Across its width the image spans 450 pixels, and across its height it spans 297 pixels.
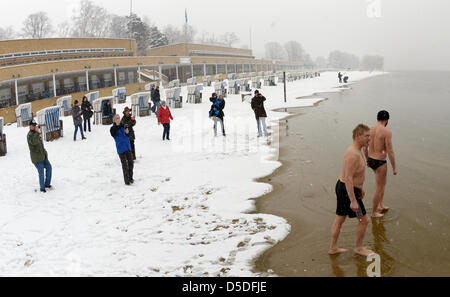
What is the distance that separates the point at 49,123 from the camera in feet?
46.1

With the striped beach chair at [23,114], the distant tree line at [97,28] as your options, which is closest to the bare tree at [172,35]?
the distant tree line at [97,28]

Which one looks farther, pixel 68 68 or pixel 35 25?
pixel 35 25

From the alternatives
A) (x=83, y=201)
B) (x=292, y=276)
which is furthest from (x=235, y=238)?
(x=83, y=201)

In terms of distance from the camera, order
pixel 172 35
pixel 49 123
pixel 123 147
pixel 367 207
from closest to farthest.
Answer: pixel 367 207
pixel 123 147
pixel 49 123
pixel 172 35

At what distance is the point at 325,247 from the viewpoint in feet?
18.3

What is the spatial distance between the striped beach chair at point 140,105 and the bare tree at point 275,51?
17431cm

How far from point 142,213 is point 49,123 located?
28.5 ft

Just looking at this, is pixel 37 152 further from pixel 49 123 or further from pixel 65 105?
pixel 65 105

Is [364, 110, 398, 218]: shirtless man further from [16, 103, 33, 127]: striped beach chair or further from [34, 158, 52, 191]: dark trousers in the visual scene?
[16, 103, 33, 127]: striped beach chair

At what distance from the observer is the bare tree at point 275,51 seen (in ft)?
619

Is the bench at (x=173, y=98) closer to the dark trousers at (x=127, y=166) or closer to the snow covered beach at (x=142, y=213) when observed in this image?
the snow covered beach at (x=142, y=213)

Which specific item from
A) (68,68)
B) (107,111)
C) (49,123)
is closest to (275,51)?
(68,68)

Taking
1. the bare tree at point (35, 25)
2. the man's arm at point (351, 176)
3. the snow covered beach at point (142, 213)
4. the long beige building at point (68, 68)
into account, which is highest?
the bare tree at point (35, 25)

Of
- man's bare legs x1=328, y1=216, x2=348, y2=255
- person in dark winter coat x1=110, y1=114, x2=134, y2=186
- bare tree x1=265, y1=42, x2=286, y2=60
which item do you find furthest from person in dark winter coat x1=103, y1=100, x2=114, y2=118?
bare tree x1=265, y1=42, x2=286, y2=60
